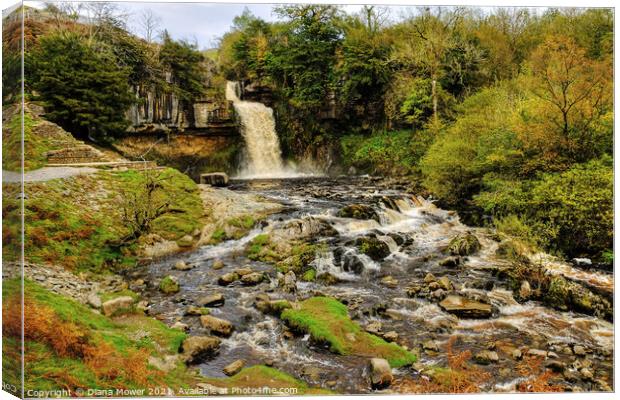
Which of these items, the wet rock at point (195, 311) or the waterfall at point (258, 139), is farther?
the waterfall at point (258, 139)

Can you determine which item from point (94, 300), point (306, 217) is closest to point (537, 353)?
point (306, 217)

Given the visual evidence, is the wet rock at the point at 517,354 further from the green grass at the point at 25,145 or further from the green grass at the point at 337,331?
the green grass at the point at 25,145

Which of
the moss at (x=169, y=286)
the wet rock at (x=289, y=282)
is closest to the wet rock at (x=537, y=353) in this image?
the wet rock at (x=289, y=282)

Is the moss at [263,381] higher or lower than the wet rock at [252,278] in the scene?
lower

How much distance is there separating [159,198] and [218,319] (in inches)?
91.5

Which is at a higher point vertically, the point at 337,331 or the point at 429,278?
the point at 429,278

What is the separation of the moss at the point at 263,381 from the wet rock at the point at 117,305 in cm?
140

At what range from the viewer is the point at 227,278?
622cm

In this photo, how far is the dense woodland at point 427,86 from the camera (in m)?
5.70

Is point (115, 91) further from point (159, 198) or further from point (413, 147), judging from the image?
point (413, 147)

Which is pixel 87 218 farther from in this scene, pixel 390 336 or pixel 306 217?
pixel 390 336

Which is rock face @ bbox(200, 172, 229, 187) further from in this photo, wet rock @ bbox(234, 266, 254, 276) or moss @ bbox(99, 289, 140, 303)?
moss @ bbox(99, 289, 140, 303)

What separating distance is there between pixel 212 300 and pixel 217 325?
478 mm

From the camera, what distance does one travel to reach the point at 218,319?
17.5 feet
